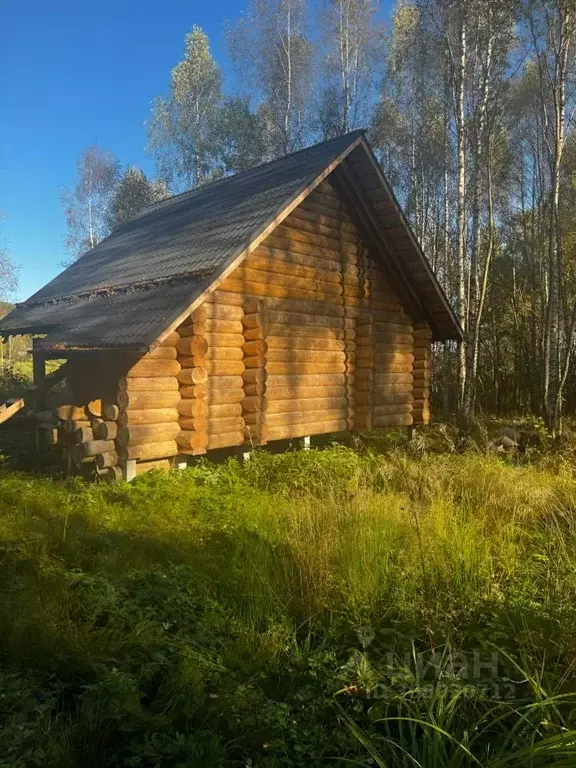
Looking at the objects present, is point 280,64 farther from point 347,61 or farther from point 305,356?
point 305,356

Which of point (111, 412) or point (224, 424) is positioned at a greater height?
point (111, 412)

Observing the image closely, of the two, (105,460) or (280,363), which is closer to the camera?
(105,460)

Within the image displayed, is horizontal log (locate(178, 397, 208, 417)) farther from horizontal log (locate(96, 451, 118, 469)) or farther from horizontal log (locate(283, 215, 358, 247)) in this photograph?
horizontal log (locate(283, 215, 358, 247))

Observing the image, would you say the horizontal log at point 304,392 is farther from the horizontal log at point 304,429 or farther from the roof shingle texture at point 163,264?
the roof shingle texture at point 163,264

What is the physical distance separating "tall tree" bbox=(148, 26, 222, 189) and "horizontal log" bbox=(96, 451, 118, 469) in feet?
77.0

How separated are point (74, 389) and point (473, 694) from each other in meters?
9.23

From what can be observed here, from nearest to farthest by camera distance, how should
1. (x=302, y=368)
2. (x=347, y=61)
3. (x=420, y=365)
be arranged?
(x=302, y=368) < (x=420, y=365) < (x=347, y=61)

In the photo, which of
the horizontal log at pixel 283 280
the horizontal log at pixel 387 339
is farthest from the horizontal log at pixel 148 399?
the horizontal log at pixel 387 339

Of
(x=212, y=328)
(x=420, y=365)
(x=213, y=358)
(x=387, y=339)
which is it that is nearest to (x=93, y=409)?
(x=213, y=358)

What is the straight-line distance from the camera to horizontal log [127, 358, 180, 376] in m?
7.34

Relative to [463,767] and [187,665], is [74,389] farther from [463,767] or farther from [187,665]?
[463,767]

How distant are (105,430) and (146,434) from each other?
1.91ft

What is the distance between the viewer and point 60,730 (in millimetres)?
2340

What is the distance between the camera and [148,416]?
7512 millimetres
